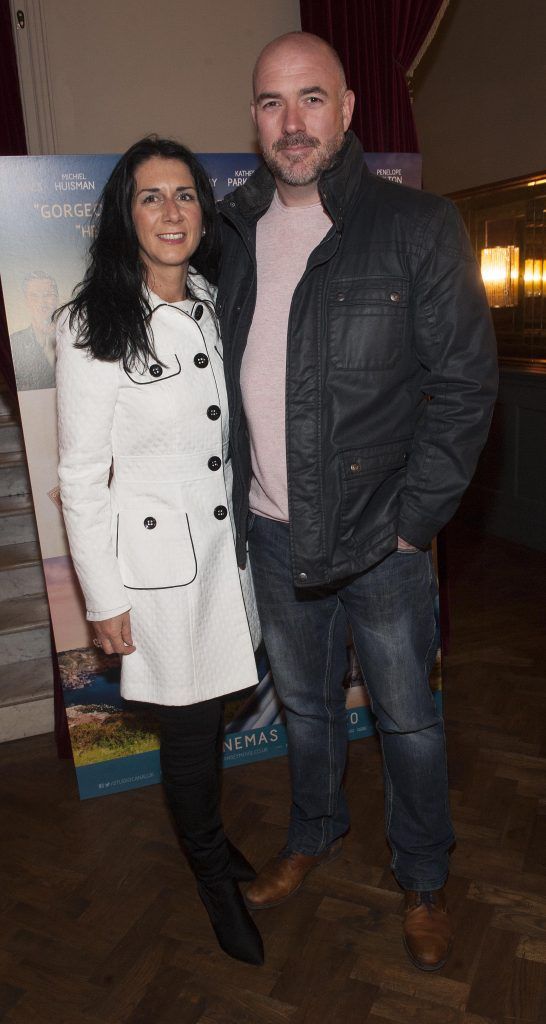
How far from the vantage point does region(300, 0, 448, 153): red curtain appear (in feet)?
10.1

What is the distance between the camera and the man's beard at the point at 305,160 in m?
1.74

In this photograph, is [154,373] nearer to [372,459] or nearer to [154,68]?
[372,459]

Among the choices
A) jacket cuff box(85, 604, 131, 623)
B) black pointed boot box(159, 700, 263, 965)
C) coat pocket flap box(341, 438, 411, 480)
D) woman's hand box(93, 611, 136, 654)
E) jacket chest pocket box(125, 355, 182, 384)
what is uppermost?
jacket chest pocket box(125, 355, 182, 384)

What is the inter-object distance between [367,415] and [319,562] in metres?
0.34

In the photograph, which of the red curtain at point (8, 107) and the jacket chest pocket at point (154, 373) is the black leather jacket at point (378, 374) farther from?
the red curtain at point (8, 107)

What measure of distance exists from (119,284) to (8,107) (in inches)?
66.1

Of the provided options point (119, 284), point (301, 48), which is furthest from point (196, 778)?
point (301, 48)

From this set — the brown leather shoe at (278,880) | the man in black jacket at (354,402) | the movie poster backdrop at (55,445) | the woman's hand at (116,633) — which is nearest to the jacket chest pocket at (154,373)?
the man in black jacket at (354,402)

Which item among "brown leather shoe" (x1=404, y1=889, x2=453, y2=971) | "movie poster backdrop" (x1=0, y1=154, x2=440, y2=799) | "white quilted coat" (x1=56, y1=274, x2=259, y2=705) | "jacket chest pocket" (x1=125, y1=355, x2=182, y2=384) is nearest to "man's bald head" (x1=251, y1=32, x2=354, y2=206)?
"white quilted coat" (x1=56, y1=274, x2=259, y2=705)

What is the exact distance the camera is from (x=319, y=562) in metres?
1.76

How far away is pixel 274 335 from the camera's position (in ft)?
5.83

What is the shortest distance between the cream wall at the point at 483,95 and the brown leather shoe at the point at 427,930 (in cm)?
419

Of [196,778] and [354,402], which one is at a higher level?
[354,402]

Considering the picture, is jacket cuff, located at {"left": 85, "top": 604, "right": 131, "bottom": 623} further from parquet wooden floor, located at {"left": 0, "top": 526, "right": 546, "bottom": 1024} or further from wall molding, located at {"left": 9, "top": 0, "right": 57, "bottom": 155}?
wall molding, located at {"left": 9, "top": 0, "right": 57, "bottom": 155}
